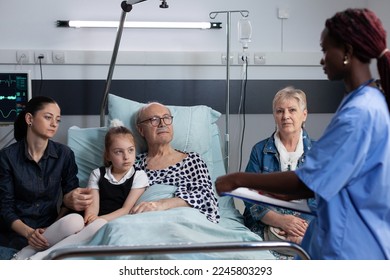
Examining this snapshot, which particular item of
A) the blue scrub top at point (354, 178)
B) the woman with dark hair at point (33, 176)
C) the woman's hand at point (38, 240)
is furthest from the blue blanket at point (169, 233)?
the blue scrub top at point (354, 178)

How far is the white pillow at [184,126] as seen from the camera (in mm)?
3557

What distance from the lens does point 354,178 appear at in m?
1.58

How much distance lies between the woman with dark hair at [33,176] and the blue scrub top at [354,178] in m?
1.66

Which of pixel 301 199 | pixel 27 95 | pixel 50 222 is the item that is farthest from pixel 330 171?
pixel 27 95

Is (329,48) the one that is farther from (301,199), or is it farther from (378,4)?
(378,4)

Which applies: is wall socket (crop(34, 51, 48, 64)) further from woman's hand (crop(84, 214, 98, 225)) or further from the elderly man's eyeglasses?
woman's hand (crop(84, 214, 98, 225))

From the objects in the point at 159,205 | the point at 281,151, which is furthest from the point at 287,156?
the point at 159,205

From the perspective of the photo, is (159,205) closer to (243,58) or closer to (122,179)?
(122,179)

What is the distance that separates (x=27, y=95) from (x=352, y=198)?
9.21 feet

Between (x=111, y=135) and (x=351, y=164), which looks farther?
(x=111, y=135)

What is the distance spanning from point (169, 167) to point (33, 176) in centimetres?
71

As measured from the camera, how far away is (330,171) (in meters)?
1.56

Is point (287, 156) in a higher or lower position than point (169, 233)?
higher

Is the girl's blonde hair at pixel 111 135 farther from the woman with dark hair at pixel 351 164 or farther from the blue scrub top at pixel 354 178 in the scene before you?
the blue scrub top at pixel 354 178
